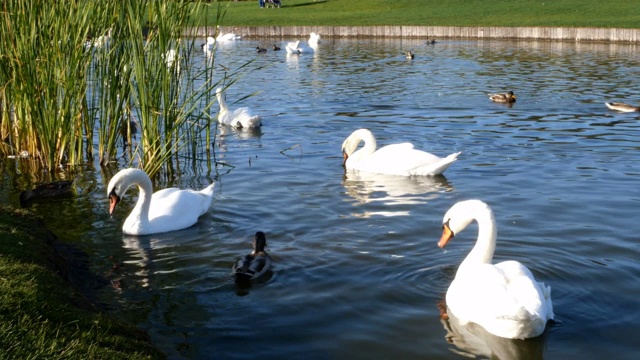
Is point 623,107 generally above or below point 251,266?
above

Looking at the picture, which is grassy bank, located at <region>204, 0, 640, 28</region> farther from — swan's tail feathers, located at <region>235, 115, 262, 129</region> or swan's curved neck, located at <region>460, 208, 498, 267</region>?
swan's curved neck, located at <region>460, 208, 498, 267</region>

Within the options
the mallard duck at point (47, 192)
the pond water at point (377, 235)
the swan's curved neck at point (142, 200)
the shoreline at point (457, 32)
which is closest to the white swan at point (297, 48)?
the shoreline at point (457, 32)

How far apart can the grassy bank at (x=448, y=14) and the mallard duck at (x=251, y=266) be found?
1479 inches

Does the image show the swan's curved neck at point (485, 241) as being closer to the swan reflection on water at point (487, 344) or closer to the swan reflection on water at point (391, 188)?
the swan reflection on water at point (487, 344)

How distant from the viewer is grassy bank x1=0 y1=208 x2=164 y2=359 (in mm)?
5184

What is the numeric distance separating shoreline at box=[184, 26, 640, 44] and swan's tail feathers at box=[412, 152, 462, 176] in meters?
25.1

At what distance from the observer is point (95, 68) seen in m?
12.1

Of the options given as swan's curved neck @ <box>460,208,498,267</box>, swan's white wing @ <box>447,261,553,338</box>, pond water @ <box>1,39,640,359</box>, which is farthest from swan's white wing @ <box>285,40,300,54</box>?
swan's white wing @ <box>447,261,553,338</box>

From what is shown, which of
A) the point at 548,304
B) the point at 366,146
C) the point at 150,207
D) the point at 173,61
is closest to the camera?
the point at 548,304

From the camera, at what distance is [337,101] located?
70.9 ft

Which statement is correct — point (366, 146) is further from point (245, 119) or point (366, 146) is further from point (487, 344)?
point (487, 344)

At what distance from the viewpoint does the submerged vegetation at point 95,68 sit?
37.2ft

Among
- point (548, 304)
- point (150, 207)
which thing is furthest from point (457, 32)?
point (548, 304)

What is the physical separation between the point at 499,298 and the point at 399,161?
6531mm
